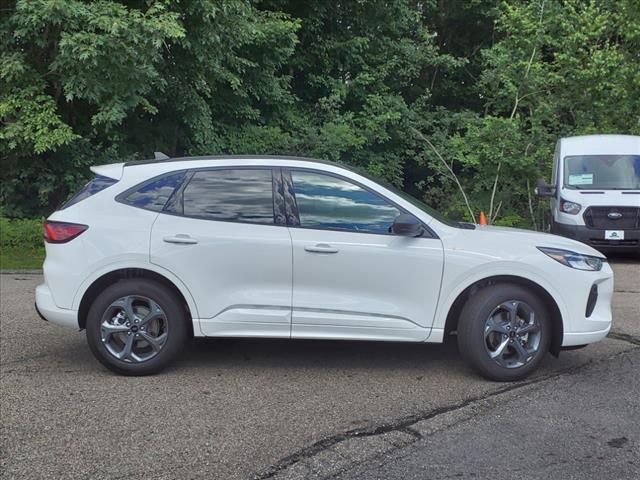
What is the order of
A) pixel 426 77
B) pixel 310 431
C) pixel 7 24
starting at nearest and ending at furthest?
pixel 310 431
pixel 7 24
pixel 426 77

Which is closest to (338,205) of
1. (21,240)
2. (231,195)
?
(231,195)

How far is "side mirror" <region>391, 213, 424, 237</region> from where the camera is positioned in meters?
4.82

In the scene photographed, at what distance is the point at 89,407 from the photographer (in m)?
4.39

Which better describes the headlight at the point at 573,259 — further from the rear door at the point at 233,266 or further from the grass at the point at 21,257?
the grass at the point at 21,257

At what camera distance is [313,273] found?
192 inches

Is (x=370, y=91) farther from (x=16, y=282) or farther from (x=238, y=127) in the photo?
(x=16, y=282)

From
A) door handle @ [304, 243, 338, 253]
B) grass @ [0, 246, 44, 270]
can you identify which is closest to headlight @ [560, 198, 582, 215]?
door handle @ [304, 243, 338, 253]

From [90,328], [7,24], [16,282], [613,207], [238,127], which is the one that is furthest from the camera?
[238,127]

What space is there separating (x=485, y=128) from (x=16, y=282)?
10.6m

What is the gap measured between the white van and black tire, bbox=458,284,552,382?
719 centimetres

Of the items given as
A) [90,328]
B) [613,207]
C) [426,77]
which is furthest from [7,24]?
[426,77]

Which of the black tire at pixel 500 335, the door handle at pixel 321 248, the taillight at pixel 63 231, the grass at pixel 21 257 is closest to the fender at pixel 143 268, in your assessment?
the taillight at pixel 63 231

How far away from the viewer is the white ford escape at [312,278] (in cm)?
488

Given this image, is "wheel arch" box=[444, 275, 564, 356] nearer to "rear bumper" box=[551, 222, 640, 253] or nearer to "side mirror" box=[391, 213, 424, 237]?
"side mirror" box=[391, 213, 424, 237]
